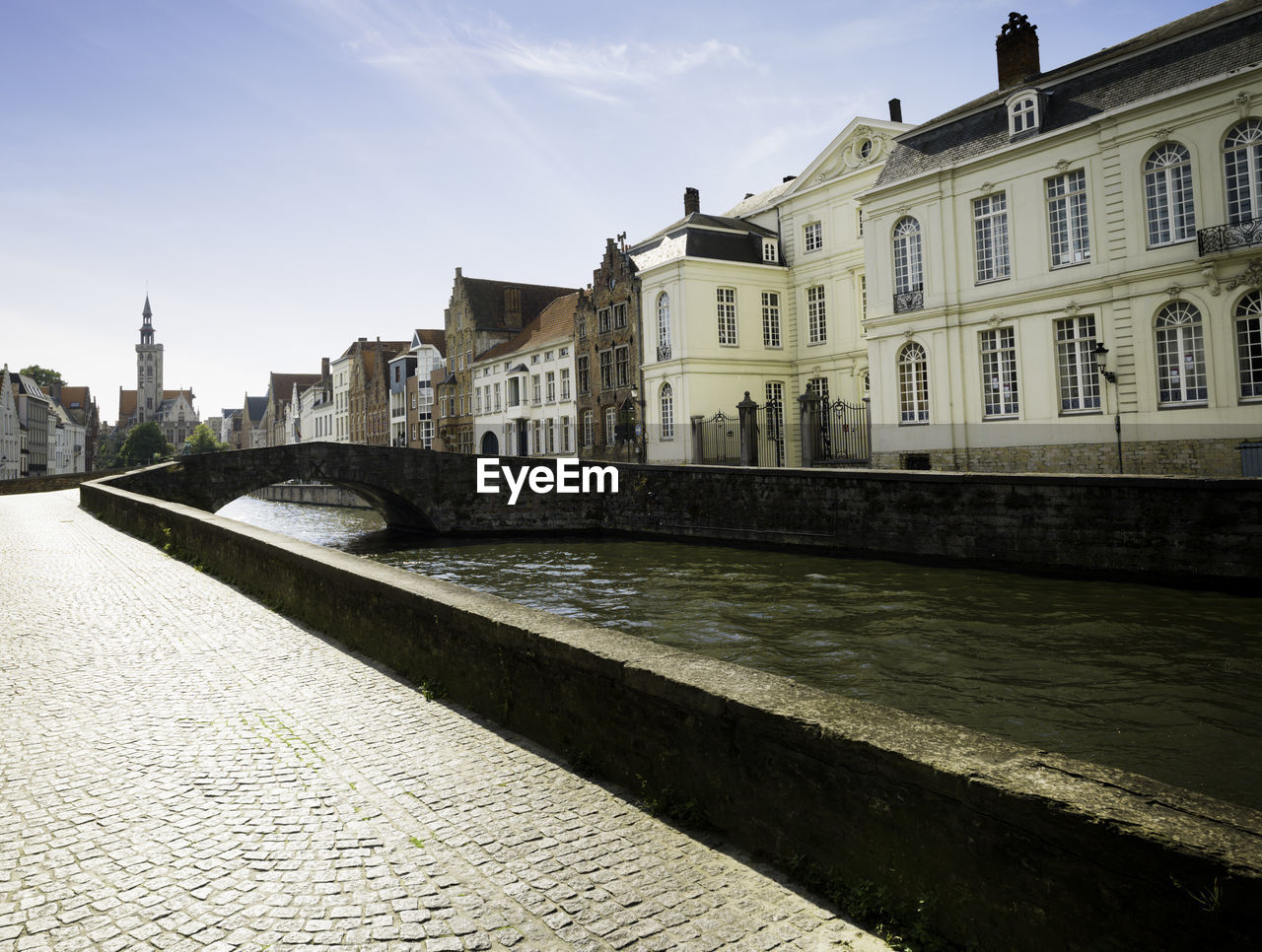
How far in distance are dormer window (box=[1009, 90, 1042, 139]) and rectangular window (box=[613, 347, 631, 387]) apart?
19.3 metres

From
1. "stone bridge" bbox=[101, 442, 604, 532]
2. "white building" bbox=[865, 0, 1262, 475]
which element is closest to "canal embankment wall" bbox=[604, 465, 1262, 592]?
"white building" bbox=[865, 0, 1262, 475]

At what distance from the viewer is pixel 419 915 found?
9.94 ft

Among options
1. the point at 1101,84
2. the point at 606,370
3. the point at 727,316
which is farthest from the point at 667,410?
the point at 1101,84

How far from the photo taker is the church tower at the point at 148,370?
142m

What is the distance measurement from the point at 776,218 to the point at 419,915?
36.6 meters

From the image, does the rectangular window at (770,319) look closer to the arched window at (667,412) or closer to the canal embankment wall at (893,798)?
the arched window at (667,412)

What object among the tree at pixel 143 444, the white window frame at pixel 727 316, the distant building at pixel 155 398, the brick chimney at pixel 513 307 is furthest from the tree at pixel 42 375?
the white window frame at pixel 727 316

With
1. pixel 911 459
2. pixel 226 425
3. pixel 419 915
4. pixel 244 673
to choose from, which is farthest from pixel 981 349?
pixel 226 425

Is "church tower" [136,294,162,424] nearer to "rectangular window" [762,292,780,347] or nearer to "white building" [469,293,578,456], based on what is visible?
"white building" [469,293,578,456]

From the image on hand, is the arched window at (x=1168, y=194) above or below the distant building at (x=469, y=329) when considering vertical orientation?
below

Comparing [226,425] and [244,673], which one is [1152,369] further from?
[226,425]

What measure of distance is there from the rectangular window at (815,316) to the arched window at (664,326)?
5628 mm

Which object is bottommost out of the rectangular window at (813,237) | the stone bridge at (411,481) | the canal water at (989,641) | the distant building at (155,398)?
the canal water at (989,641)

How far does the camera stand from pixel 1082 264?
2164 cm
